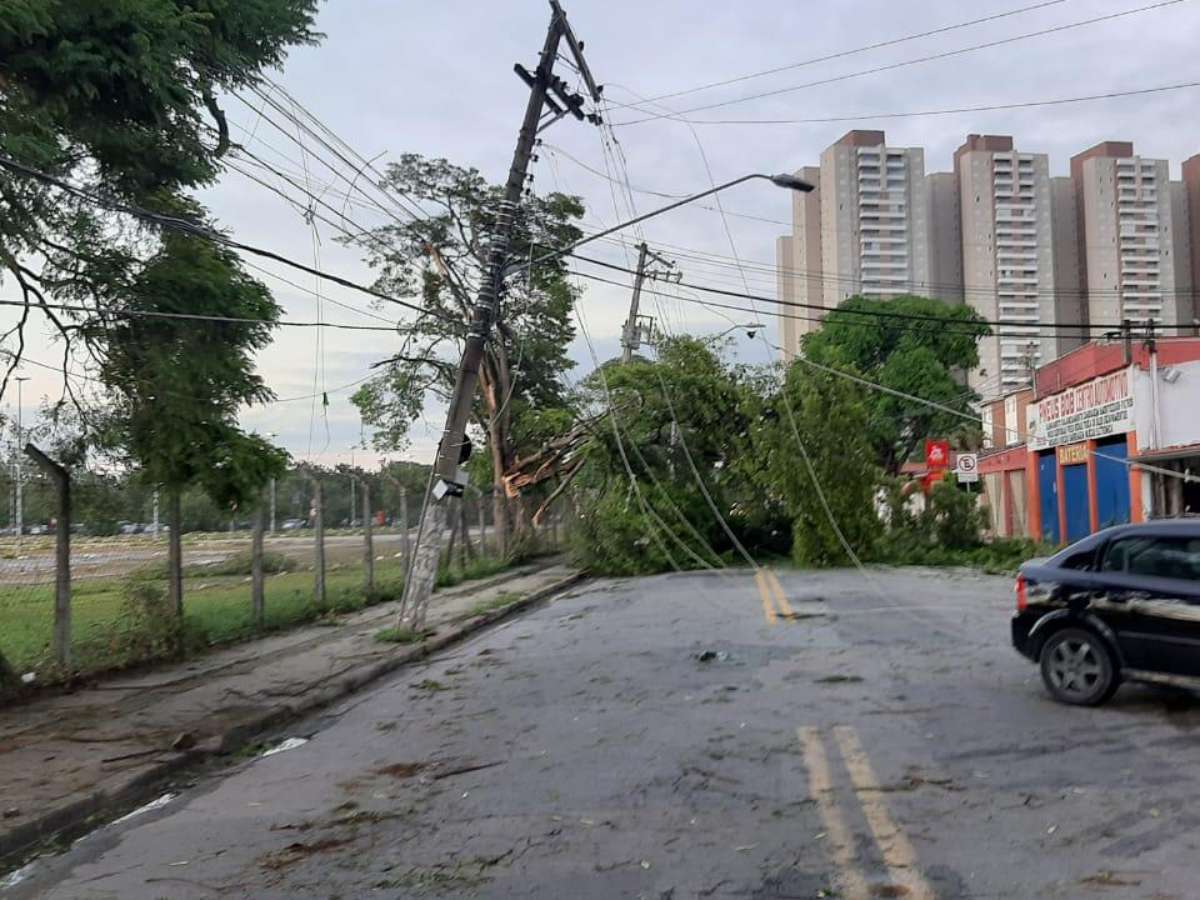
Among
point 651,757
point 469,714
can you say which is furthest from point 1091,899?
point 469,714

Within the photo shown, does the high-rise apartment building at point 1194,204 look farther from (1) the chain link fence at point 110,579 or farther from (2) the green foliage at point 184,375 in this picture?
(2) the green foliage at point 184,375

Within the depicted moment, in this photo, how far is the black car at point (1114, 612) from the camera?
7.46m

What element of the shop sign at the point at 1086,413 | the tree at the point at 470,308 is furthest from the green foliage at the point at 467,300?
the shop sign at the point at 1086,413

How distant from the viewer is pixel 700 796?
5.99 metres

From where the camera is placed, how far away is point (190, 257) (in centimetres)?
1041

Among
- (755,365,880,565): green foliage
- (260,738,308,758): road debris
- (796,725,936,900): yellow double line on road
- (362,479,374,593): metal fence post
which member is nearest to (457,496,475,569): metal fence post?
(362,479,374,593): metal fence post

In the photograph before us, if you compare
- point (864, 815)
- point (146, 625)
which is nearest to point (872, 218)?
point (146, 625)

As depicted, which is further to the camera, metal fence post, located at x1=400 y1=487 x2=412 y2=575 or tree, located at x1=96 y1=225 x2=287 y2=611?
metal fence post, located at x1=400 y1=487 x2=412 y2=575

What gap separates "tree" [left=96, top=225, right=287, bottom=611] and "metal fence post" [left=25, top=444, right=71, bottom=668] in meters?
0.66

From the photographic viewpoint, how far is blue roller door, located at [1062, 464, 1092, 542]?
2895 centimetres

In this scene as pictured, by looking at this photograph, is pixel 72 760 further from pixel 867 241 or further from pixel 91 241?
pixel 867 241

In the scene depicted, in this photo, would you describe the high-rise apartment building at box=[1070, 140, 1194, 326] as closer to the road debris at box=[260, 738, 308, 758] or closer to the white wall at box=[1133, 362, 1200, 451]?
the white wall at box=[1133, 362, 1200, 451]

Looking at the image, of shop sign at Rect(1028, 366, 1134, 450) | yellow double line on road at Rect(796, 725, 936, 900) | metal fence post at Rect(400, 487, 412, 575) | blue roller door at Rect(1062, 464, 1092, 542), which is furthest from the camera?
blue roller door at Rect(1062, 464, 1092, 542)

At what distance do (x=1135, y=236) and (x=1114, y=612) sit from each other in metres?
42.6
